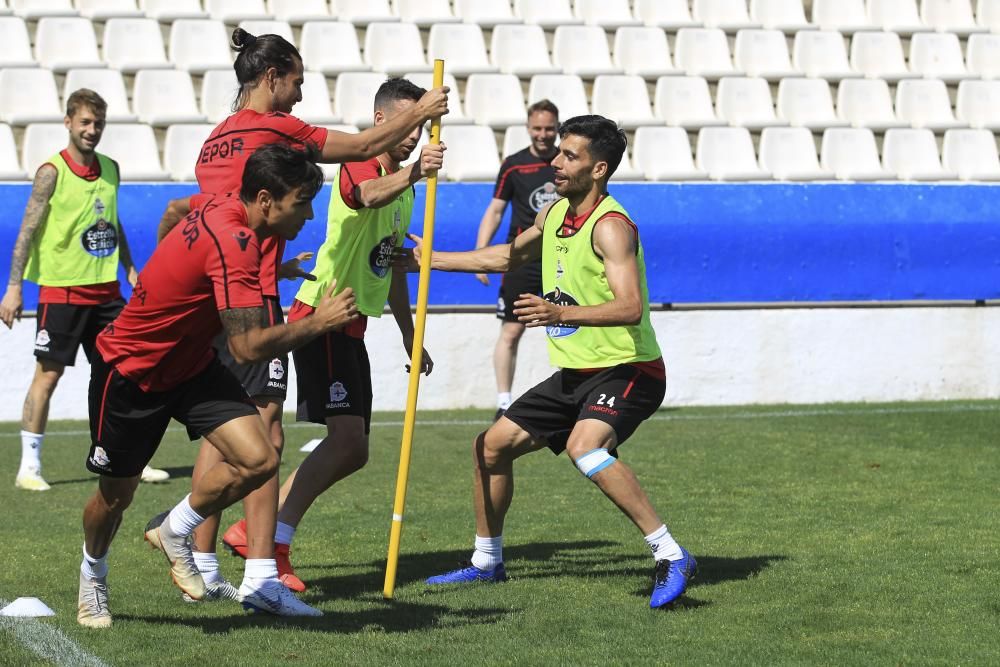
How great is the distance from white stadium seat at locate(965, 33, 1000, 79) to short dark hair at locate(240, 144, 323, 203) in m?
13.3

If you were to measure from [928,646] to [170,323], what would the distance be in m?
2.93

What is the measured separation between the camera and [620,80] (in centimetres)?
1528

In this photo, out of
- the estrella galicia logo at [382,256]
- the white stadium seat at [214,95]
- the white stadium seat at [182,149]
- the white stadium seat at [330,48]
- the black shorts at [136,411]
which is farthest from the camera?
the white stadium seat at [330,48]

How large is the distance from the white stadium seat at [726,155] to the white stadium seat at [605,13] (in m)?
1.84

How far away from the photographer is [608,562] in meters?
7.00

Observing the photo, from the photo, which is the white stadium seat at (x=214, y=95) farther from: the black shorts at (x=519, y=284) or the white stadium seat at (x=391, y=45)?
the black shorts at (x=519, y=284)

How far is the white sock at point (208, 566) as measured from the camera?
6.22m

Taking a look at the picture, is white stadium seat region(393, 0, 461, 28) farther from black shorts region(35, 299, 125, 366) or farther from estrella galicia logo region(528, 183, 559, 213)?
black shorts region(35, 299, 125, 366)

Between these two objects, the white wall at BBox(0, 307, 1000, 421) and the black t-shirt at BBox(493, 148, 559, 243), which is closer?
the black t-shirt at BBox(493, 148, 559, 243)

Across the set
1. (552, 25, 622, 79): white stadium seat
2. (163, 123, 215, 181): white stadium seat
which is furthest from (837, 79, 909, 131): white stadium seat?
(163, 123, 215, 181): white stadium seat

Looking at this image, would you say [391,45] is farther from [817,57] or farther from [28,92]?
[817,57]

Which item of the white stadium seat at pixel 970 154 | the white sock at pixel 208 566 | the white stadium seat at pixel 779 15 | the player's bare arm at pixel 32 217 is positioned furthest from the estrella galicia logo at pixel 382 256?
the white stadium seat at pixel 779 15

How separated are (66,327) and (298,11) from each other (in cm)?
664

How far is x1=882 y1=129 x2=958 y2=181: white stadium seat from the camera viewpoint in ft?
50.8
